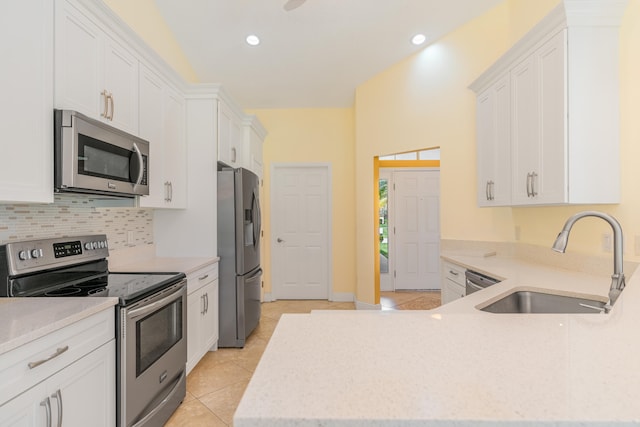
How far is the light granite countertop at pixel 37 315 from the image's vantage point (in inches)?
43.0

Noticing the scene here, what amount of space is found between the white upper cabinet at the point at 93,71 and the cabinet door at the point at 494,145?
270 centimetres

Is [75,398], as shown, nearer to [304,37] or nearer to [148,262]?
[148,262]

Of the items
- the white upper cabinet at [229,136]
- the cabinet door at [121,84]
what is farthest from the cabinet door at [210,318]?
the cabinet door at [121,84]

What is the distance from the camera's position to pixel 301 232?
4.91m

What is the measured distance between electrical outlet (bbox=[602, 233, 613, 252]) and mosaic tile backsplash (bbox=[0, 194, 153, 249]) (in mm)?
3128

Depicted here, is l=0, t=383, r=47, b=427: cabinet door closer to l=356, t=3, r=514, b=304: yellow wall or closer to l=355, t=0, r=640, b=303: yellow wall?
l=355, t=0, r=640, b=303: yellow wall

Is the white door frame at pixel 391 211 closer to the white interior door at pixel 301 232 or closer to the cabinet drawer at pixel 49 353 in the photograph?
the white interior door at pixel 301 232

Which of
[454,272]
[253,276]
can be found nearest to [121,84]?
[253,276]

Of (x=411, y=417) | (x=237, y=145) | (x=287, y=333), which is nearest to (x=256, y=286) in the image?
(x=237, y=145)

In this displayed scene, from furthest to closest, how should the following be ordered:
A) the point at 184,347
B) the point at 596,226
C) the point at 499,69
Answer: the point at 499,69 < the point at 184,347 < the point at 596,226

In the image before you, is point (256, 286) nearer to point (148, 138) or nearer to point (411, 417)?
point (148, 138)

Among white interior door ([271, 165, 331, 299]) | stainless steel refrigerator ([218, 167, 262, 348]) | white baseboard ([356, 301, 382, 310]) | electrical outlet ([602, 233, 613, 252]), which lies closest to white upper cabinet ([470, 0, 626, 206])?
electrical outlet ([602, 233, 613, 252])

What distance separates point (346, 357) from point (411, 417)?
0.72 feet

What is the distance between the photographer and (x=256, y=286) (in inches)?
137
